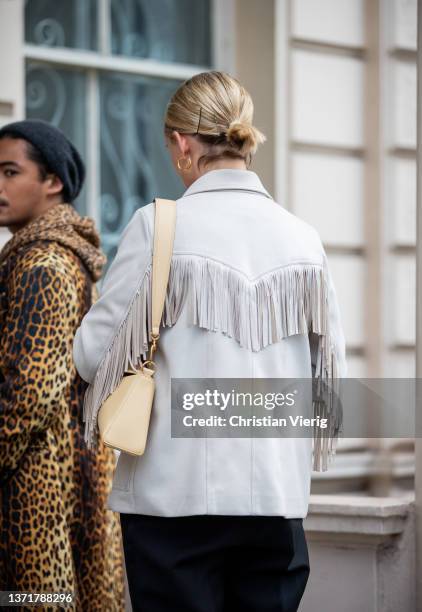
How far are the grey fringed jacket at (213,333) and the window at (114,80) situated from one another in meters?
3.42

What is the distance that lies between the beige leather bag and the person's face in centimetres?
124

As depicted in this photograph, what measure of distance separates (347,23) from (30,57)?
1.98m

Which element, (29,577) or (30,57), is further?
(30,57)

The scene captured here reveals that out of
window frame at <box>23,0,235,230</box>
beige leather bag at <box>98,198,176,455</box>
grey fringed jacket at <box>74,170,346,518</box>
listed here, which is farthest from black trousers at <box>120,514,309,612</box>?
window frame at <box>23,0,235,230</box>

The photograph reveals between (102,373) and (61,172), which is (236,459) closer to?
(102,373)

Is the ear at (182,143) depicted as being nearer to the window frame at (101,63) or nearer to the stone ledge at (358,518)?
the stone ledge at (358,518)

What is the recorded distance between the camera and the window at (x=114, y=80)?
573 cm

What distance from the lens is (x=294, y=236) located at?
8.35ft

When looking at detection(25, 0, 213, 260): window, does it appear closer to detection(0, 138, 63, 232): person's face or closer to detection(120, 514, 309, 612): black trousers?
detection(0, 138, 63, 232): person's face

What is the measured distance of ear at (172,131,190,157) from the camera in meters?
2.57

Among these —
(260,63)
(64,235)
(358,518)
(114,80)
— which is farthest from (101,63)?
(358,518)

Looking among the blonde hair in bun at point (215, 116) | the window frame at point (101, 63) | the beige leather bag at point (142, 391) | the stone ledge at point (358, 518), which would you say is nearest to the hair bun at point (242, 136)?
the blonde hair in bun at point (215, 116)

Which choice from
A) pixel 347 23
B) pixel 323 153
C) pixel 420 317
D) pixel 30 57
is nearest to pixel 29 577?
pixel 420 317

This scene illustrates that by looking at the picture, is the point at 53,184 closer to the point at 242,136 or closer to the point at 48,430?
the point at 48,430
